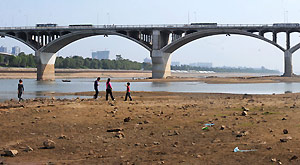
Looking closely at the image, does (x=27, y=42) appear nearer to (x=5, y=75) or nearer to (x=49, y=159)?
(x=5, y=75)

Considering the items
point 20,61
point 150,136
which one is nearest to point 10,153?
point 150,136

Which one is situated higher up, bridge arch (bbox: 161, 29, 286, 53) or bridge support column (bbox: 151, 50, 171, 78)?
bridge arch (bbox: 161, 29, 286, 53)

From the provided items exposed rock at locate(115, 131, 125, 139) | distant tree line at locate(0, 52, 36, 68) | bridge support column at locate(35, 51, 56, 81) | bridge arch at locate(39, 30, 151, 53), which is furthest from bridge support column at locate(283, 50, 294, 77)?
distant tree line at locate(0, 52, 36, 68)

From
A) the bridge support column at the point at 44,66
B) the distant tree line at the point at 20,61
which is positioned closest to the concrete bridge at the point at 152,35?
the bridge support column at the point at 44,66

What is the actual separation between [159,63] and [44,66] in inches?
1150

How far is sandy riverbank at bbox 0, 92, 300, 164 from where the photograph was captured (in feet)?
39.2

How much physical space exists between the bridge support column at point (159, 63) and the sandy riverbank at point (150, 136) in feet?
267

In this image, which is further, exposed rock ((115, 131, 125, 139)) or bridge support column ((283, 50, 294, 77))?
bridge support column ((283, 50, 294, 77))

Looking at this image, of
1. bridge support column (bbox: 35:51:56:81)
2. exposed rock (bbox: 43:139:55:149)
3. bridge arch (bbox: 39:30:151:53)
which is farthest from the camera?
bridge support column (bbox: 35:51:56:81)

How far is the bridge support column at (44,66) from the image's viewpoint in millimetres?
109050

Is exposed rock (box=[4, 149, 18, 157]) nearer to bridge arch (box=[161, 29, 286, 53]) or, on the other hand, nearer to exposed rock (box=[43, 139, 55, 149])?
exposed rock (box=[43, 139, 55, 149])

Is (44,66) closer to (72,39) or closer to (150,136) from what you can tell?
(72,39)

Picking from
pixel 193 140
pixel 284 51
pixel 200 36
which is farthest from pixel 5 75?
pixel 193 140

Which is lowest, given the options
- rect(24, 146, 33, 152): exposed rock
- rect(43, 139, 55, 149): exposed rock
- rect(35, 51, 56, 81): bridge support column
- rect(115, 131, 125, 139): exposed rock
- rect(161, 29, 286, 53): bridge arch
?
Answer: rect(24, 146, 33, 152): exposed rock
